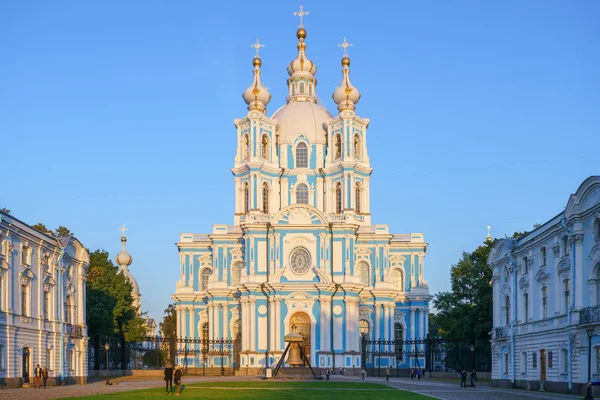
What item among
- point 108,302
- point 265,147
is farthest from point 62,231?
point 265,147

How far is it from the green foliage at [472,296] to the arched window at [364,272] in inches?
632

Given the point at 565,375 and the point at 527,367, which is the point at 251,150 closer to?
the point at 527,367

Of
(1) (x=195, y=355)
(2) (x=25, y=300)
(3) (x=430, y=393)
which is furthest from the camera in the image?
(1) (x=195, y=355)

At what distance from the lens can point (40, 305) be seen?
45375 millimetres

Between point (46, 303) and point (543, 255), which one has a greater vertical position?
point (543, 255)

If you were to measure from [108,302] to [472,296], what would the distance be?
26340 mm

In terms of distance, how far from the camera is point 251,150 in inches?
3201

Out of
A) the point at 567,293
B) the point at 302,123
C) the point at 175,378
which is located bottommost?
the point at 175,378

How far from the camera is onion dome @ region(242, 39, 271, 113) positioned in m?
83.2

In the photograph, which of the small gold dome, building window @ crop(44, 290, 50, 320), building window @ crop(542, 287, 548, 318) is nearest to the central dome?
the small gold dome

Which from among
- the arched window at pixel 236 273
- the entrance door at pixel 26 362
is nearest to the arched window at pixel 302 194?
the arched window at pixel 236 273

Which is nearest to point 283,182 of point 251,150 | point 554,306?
point 251,150

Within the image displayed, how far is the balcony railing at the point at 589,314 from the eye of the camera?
3353cm

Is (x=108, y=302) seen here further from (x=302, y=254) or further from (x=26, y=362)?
(x=26, y=362)
